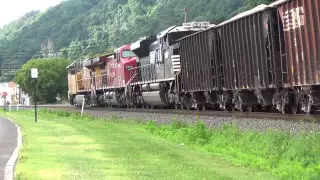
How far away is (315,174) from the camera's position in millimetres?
8070

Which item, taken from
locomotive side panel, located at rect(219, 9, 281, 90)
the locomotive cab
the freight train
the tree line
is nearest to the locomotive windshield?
the freight train

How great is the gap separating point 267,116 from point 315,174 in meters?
8.87

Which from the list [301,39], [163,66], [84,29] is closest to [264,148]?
[301,39]

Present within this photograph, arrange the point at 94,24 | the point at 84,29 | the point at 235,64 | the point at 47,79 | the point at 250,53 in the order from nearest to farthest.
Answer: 1. the point at 250,53
2. the point at 235,64
3. the point at 47,79
4. the point at 84,29
5. the point at 94,24

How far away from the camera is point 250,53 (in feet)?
60.5

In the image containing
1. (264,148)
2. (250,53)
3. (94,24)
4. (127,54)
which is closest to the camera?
(264,148)

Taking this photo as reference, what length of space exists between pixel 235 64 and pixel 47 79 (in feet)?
316

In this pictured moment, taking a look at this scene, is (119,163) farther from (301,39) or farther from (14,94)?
(14,94)

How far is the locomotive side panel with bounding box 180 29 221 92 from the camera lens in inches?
885

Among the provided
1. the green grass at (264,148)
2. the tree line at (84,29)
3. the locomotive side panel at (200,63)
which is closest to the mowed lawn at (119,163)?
the green grass at (264,148)

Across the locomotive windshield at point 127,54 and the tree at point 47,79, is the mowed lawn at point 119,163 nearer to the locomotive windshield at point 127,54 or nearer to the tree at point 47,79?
the locomotive windshield at point 127,54

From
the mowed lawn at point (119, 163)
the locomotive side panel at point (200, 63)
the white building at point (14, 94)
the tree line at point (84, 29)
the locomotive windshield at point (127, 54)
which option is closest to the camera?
the mowed lawn at point (119, 163)

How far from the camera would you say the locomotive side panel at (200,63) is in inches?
885

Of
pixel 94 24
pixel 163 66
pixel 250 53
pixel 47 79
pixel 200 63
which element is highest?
pixel 94 24
